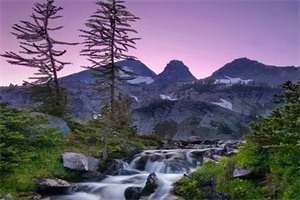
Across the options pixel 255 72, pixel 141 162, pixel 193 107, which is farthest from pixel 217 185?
pixel 255 72

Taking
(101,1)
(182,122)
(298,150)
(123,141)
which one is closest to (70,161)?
(123,141)

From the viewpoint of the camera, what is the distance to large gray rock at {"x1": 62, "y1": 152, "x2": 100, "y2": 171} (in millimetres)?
18656

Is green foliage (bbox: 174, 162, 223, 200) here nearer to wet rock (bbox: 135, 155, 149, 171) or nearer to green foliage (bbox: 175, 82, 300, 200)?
green foliage (bbox: 175, 82, 300, 200)

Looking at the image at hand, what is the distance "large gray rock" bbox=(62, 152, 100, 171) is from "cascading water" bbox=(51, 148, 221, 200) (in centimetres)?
122

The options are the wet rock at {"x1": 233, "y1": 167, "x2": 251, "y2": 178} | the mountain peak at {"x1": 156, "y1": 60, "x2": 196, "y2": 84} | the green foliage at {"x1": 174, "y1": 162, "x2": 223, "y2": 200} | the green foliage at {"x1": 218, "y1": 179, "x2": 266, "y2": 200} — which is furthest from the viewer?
the mountain peak at {"x1": 156, "y1": 60, "x2": 196, "y2": 84}

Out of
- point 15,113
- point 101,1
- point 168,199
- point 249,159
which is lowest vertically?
point 168,199

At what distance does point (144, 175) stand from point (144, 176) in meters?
0.25

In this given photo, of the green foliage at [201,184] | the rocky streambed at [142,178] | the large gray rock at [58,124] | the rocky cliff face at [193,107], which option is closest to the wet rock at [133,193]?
the rocky streambed at [142,178]

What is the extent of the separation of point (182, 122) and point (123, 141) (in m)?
29.7

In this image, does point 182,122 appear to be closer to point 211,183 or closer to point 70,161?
point 70,161

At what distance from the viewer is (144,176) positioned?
1873 cm

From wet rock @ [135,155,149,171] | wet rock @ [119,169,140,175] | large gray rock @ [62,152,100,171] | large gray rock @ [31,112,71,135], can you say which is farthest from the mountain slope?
large gray rock @ [62,152,100,171]

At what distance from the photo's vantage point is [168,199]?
46.9ft

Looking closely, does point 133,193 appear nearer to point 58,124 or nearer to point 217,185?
point 217,185
